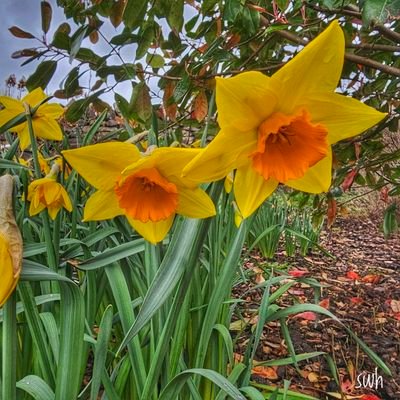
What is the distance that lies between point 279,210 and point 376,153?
1.95 m

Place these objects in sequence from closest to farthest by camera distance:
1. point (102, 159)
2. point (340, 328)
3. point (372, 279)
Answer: point (102, 159) < point (340, 328) < point (372, 279)

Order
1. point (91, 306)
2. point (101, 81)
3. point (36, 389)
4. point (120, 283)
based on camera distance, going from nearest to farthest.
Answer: point (36, 389) < point (120, 283) < point (91, 306) < point (101, 81)

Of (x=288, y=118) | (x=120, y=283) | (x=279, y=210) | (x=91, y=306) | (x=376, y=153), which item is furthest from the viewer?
(x=279, y=210)

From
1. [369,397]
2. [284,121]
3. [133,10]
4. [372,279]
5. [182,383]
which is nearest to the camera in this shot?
[284,121]

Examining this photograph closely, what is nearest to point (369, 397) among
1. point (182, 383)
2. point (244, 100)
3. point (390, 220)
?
point (390, 220)

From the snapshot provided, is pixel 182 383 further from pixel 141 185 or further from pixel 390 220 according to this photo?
pixel 390 220

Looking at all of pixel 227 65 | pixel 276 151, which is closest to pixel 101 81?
pixel 227 65

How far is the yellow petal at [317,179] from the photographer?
539 mm

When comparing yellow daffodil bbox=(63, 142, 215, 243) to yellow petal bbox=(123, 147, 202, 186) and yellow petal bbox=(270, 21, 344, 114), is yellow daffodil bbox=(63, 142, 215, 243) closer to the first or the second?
yellow petal bbox=(123, 147, 202, 186)

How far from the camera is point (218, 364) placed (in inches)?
40.4

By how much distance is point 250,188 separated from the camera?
1.69 ft

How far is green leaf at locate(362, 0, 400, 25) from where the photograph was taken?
0.55m

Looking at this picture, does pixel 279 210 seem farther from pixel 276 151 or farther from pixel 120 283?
pixel 276 151

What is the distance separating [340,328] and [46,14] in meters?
1.53
